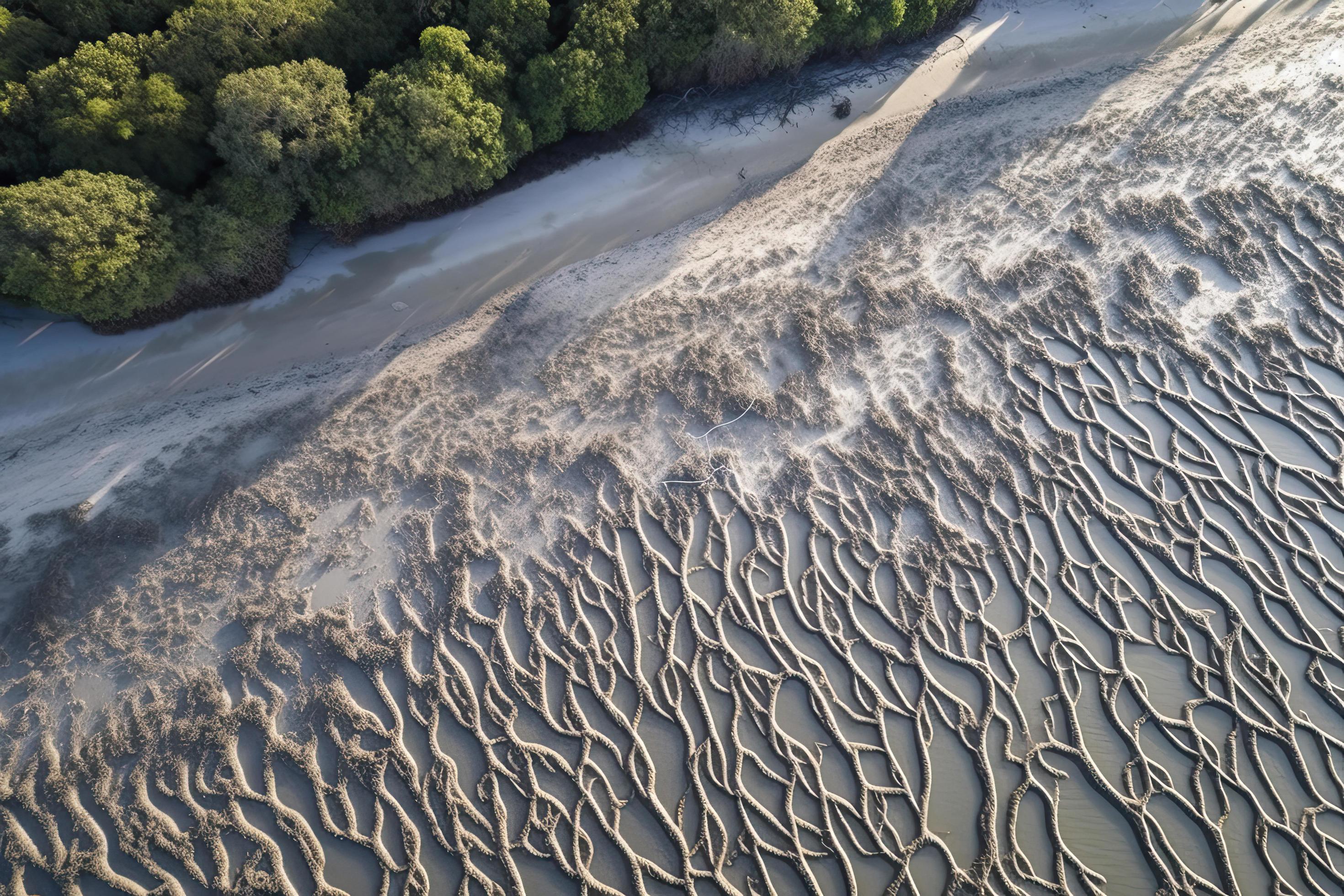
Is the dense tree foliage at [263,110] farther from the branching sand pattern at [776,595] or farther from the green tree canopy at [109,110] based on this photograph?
the branching sand pattern at [776,595]

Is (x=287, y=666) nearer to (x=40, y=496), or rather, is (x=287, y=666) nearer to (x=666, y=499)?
(x=40, y=496)

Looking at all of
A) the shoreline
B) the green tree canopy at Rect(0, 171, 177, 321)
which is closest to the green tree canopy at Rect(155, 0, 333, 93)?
the green tree canopy at Rect(0, 171, 177, 321)

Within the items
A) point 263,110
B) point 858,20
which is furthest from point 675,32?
point 263,110

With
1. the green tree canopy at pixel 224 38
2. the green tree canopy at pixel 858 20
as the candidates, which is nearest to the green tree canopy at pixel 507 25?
the green tree canopy at pixel 224 38

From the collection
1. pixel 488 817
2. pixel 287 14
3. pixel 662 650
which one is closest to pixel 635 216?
pixel 287 14

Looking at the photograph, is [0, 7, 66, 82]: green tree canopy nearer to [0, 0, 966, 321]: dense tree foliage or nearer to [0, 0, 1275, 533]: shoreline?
[0, 0, 966, 321]: dense tree foliage

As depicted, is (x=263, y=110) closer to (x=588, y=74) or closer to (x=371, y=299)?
(x=371, y=299)
